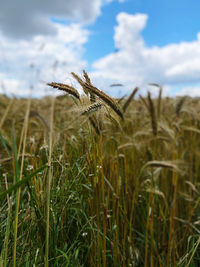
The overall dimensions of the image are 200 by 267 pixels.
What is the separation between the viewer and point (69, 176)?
3.99 ft

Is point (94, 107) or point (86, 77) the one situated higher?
point (86, 77)

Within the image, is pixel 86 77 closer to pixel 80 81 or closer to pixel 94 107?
pixel 80 81

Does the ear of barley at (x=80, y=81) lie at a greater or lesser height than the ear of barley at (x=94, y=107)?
greater

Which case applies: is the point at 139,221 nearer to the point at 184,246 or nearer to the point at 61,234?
the point at 184,246

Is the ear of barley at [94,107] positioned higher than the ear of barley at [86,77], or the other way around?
the ear of barley at [86,77]

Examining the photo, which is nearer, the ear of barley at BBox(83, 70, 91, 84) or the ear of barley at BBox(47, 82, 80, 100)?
the ear of barley at BBox(47, 82, 80, 100)

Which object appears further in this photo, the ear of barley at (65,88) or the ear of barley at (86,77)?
the ear of barley at (86,77)

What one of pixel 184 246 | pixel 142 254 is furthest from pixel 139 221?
pixel 184 246

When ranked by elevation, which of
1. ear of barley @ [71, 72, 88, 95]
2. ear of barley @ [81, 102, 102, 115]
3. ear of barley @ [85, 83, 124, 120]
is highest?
ear of barley @ [71, 72, 88, 95]

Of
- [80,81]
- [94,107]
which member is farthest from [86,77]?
[94,107]

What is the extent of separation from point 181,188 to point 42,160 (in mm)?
1523

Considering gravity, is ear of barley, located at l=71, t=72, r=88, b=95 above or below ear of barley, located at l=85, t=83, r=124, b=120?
above

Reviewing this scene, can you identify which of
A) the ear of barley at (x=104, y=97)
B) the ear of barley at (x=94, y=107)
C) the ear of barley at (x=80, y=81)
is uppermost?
the ear of barley at (x=80, y=81)

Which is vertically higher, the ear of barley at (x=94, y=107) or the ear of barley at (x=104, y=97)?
the ear of barley at (x=104, y=97)
